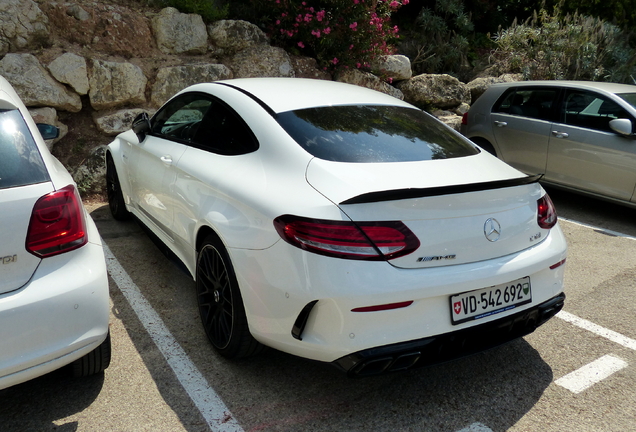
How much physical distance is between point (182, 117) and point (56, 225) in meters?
1.90

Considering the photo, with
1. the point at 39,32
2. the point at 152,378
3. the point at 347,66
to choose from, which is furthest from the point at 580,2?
the point at 152,378

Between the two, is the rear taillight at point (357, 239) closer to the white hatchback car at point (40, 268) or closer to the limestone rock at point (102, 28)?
the white hatchback car at point (40, 268)

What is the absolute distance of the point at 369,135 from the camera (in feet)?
10.5

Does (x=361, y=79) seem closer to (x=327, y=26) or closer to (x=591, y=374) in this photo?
(x=327, y=26)

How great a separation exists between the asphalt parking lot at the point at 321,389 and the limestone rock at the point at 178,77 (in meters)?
4.37

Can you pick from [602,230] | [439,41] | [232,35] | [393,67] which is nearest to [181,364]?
[602,230]

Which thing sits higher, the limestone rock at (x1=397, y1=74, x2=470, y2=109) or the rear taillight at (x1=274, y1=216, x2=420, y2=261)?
the rear taillight at (x1=274, y1=216, x2=420, y2=261)

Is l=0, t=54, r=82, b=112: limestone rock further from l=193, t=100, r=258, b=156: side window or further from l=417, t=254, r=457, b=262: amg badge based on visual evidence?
l=417, t=254, r=457, b=262: amg badge

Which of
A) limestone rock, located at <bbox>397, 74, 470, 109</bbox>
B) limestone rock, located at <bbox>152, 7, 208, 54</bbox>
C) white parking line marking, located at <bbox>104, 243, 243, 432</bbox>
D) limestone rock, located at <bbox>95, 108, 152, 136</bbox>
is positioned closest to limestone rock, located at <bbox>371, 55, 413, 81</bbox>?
limestone rock, located at <bbox>397, 74, 470, 109</bbox>

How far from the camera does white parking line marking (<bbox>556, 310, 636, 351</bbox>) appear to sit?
352 centimetres

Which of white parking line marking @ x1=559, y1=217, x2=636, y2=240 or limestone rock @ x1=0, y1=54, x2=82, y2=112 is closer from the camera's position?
white parking line marking @ x1=559, y1=217, x2=636, y2=240

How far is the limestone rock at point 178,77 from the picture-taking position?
760 cm

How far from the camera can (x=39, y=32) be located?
7176 mm

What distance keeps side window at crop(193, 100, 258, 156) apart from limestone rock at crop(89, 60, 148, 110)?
406 cm
